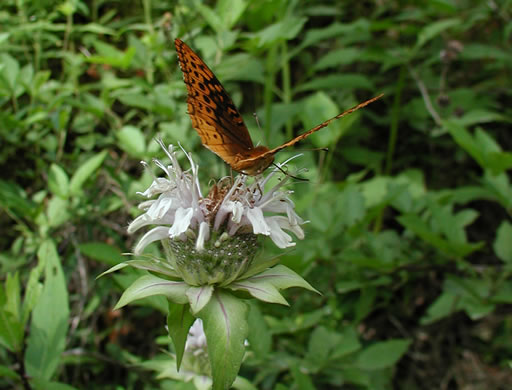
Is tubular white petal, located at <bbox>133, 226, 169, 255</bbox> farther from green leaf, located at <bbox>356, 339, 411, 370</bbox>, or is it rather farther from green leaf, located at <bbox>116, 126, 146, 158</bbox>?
green leaf, located at <bbox>356, 339, 411, 370</bbox>

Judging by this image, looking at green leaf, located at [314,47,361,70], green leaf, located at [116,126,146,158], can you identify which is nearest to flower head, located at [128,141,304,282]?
green leaf, located at [116,126,146,158]

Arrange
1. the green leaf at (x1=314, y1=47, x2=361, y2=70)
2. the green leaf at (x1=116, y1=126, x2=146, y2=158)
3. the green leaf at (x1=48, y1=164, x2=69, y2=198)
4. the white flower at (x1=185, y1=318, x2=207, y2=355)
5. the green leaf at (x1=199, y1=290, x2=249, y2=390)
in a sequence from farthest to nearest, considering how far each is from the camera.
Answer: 1. the green leaf at (x1=314, y1=47, x2=361, y2=70)
2. the green leaf at (x1=116, y1=126, x2=146, y2=158)
3. the green leaf at (x1=48, y1=164, x2=69, y2=198)
4. the white flower at (x1=185, y1=318, x2=207, y2=355)
5. the green leaf at (x1=199, y1=290, x2=249, y2=390)

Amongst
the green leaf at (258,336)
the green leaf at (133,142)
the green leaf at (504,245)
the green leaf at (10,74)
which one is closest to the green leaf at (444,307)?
the green leaf at (504,245)

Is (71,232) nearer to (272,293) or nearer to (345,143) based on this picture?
(272,293)

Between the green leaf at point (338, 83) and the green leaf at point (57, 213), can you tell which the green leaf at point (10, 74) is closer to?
the green leaf at point (57, 213)

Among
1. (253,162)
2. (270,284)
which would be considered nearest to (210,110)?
(253,162)

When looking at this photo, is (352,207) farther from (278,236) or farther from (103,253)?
(103,253)
